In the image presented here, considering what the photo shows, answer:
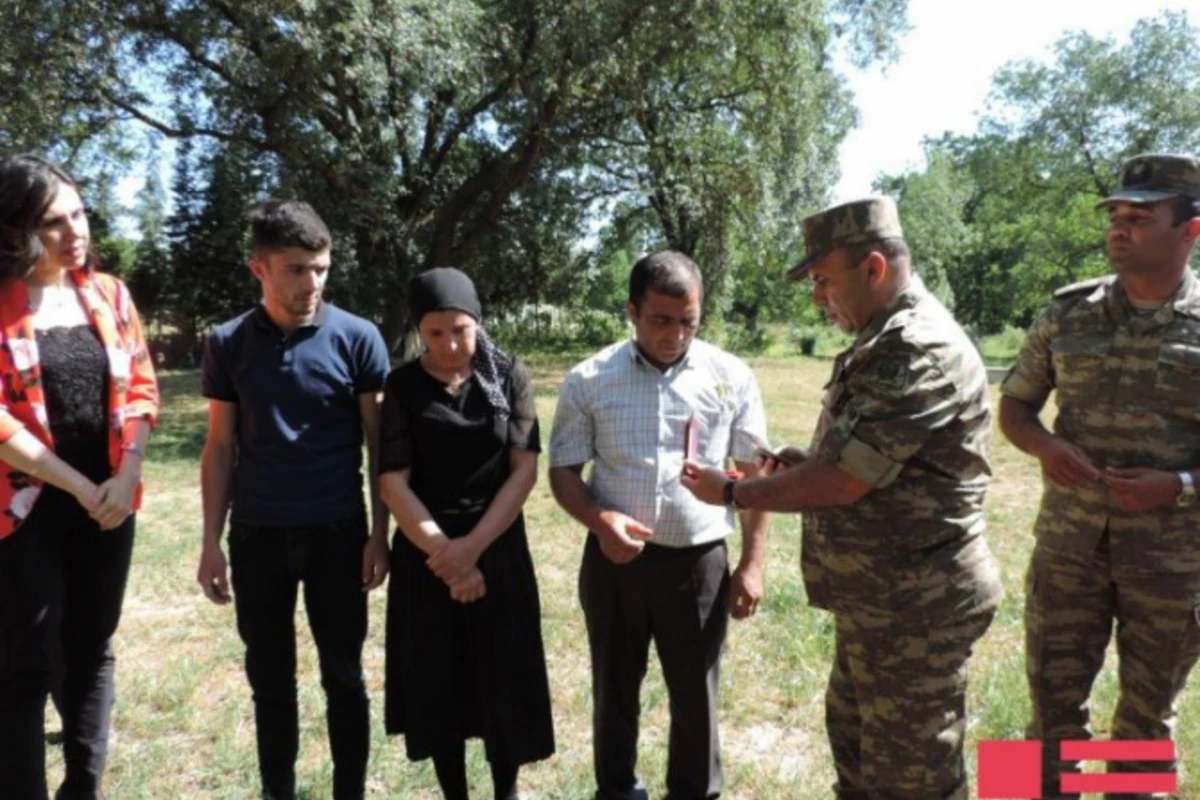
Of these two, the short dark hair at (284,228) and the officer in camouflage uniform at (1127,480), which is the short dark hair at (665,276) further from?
the officer in camouflage uniform at (1127,480)

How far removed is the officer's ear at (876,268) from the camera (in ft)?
6.56

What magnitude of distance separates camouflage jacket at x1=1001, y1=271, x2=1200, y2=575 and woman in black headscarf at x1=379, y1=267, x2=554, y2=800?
1659 mm

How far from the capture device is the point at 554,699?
3580mm

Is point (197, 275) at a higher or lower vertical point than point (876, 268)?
higher

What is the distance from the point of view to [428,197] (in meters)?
14.5

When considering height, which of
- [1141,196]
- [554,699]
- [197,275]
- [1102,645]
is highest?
[197,275]

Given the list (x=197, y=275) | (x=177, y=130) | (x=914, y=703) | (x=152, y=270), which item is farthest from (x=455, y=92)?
(x=152, y=270)

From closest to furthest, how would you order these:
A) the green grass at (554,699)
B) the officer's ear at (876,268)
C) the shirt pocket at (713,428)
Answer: the officer's ear at (876,268) → the shirt pocket at (713,428) → the green grass at (554,699)

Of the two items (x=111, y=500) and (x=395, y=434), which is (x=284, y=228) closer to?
(x=395, y=434)

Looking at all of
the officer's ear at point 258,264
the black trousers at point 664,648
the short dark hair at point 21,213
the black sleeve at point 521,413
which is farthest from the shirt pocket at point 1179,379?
the short dark hair at point 21,213

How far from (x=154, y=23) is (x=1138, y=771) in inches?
473

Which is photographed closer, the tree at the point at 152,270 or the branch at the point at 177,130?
the branch at the point at 177,130

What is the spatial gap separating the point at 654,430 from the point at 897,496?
2.46ft

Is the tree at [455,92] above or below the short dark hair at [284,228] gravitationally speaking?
above
